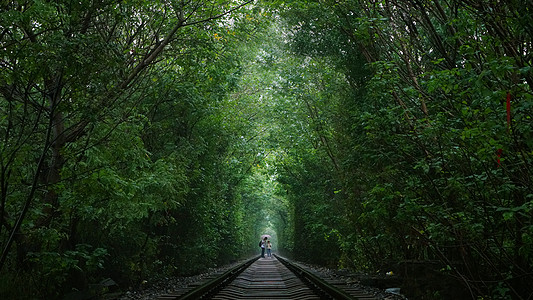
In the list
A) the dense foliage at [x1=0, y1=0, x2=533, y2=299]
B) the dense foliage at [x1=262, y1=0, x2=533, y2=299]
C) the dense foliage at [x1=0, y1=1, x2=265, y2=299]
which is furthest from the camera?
the dense foliage at [x1=0, y1=1, x2=265, y2=299]

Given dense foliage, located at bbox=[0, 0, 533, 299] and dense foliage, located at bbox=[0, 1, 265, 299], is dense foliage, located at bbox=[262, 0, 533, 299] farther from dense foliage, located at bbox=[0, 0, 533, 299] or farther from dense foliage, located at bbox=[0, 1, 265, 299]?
dense foliage, located at bbox=[0, 1, 265, 299]

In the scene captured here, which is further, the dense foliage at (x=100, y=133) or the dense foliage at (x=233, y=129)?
the dense foliage at (x=100, y=133)

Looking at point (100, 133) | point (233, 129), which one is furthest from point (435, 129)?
point (233, 129)

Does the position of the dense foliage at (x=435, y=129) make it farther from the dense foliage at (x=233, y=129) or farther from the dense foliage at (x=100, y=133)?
the dense foliage at (x=100, y=133)

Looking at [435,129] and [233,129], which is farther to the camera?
[233,129]

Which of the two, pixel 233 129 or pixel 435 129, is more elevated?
pixel 233 129

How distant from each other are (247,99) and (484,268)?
52.1 ft

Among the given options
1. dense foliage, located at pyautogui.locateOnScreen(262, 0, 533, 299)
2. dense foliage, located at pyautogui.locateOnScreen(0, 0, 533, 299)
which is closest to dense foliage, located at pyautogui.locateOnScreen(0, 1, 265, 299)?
dense foliage, located at pyautogui.locateOnScreen(0, 0, 533, 299)

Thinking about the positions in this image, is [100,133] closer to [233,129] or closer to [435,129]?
[435,129]

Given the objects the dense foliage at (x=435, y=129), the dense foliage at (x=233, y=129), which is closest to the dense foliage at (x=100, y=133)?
the dense foliage at (x=233, y=129)

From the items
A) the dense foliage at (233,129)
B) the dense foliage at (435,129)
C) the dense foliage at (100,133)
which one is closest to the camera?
the dense foliage at (435,129)

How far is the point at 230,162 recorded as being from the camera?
20062 millimetres

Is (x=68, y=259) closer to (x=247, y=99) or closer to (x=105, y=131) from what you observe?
(x=105, y=131)

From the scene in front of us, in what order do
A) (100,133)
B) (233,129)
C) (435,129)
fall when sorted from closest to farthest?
(435,129)
(100,133)
(233,129)
